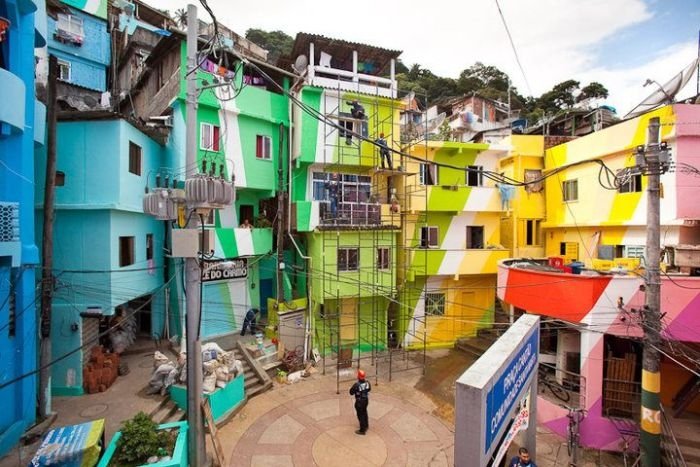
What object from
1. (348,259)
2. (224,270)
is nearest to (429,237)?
(348,259)

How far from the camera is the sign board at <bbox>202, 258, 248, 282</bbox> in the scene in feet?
47.7

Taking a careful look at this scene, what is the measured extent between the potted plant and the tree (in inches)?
1748

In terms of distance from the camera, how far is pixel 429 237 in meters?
17.9

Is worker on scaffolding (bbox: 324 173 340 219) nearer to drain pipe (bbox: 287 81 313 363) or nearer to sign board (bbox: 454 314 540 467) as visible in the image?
drain pipe (bbox: 287 81 313 363)

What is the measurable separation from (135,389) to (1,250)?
5.49 m

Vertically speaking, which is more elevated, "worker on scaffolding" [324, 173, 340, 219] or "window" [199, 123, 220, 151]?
"window" [199, 123, 220, 151]

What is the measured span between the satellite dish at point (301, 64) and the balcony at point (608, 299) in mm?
13188

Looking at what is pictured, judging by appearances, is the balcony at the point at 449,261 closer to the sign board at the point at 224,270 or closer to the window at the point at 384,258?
the window at the point at 384,258

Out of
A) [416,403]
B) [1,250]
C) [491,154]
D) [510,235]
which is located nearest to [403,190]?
[491,154]

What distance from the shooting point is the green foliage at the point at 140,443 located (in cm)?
680

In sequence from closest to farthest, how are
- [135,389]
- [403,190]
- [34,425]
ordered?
[34,425] → [135,389] → [403,190]

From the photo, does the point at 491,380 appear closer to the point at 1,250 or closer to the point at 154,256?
the point at 1,250

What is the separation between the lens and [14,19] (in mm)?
8602

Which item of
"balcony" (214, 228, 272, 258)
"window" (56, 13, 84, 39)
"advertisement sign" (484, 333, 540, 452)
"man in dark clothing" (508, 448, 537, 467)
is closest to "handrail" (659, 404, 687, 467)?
"man in dark clothing" (508, 448, 537, 467)
